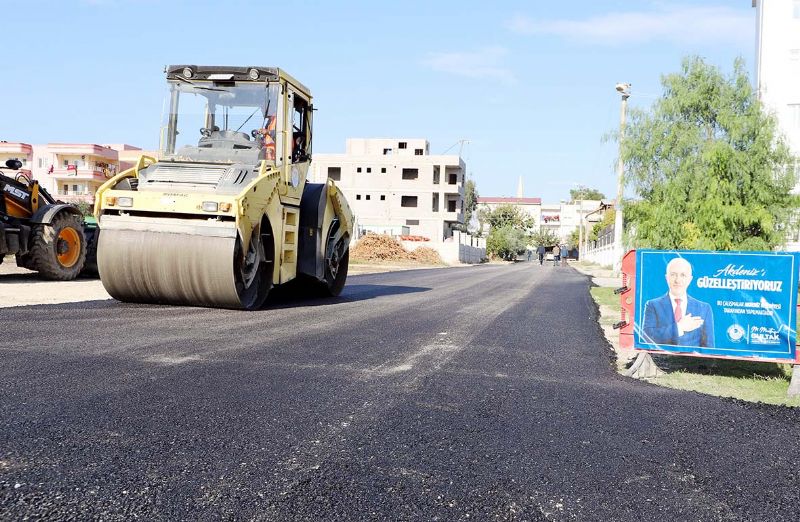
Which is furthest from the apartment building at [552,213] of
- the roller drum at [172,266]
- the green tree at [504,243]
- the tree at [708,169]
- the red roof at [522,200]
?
the roller drum at [172,266]

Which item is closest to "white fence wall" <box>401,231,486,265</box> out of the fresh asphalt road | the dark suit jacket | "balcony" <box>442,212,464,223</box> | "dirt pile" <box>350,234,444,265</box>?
"dirt pile" <box>350,234,444,265</box>

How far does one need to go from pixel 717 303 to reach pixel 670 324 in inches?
17.4

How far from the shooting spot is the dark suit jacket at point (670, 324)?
259 inches

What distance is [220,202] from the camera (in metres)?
9.21

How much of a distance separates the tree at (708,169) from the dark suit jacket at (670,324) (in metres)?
11.9

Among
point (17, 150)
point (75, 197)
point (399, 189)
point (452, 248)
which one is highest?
point (17, 150)

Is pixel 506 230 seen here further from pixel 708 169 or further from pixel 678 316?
pixel 678 316

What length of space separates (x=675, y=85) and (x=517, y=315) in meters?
11.4

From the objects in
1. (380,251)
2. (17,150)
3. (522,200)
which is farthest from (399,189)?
(522,200)

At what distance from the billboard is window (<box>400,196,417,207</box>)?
62830mm

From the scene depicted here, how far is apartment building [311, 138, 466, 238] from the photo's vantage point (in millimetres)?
69000

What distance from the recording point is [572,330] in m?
10.0

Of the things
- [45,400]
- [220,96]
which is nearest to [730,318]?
[45,400]

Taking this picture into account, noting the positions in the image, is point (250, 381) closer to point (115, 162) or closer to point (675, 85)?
point (675, 85)
